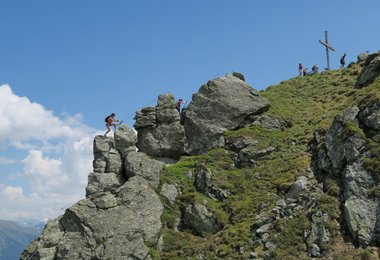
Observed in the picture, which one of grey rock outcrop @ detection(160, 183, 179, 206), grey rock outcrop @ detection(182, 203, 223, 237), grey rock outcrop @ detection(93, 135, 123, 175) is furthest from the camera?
grey rock outcrop @ detection(93, 135, 123, 175)

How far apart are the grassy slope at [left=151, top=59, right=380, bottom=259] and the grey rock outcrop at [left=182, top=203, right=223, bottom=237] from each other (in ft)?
2.07

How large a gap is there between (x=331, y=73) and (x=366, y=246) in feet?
145

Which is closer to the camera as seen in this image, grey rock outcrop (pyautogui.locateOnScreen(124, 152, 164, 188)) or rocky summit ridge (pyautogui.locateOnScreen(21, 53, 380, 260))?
rocky summit ridge (pyautogui.locateOnScreen(21, 53, 380, 260))

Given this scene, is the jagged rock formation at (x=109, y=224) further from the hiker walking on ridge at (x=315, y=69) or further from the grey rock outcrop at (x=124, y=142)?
the hiker walking on ridge at (x=315, y=69)

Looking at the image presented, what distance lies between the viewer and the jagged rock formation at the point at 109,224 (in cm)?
3362

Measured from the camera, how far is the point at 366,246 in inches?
1121

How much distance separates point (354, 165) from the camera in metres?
33.3

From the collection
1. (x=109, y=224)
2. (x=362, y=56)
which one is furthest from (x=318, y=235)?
(x=362, y=56)

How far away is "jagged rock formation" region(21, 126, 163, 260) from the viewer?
33625 mm

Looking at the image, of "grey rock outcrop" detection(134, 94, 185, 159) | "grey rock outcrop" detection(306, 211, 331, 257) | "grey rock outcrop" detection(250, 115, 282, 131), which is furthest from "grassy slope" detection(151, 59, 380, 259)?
"grey rock outcrop" detection(134, 94, 185, 159)

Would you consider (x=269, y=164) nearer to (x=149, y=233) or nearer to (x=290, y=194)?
(x=290, y=194)

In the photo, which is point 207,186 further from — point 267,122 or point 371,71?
point 371,71

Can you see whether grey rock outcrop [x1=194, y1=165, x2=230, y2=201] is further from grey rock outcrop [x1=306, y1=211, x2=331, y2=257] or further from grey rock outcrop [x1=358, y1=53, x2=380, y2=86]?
grey rock outcrop [x1=358, y1=53, x2=380, y2=86]

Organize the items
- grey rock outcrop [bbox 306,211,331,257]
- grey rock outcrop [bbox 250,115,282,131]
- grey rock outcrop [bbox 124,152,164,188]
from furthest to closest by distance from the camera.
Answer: grey rock outcrop [bbox 250,115,282,131] → grey rock outcrop [bbox 124,152,164,188] → grey rock outcrop [bbox 306,211,331,257]
